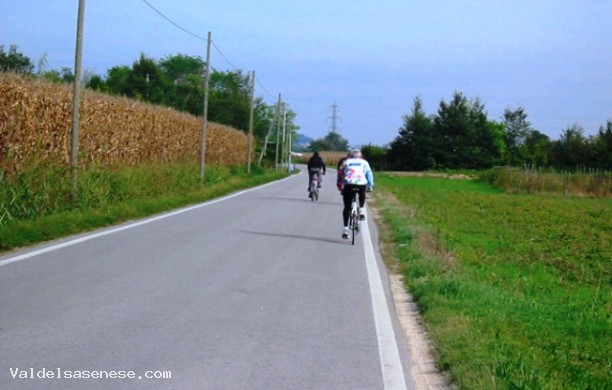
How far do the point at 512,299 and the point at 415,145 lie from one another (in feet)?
299

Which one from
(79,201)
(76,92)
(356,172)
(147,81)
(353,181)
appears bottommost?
(79,201)

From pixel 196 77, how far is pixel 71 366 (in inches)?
3630

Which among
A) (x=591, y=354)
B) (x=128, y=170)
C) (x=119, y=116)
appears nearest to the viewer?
(x=591, y=354)

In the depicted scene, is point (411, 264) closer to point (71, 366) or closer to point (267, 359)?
point (267, 359)

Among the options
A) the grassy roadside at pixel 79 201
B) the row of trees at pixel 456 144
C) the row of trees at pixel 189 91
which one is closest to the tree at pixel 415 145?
the row of trees at pixel 456 144

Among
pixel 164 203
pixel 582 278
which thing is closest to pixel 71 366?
pixel 582 278

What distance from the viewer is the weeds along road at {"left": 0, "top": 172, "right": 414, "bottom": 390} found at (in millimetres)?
6699

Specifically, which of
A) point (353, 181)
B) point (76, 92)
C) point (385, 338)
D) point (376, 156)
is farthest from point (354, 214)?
point (376, 156)

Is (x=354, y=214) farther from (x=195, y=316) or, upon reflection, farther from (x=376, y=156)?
(x=376, y=156)

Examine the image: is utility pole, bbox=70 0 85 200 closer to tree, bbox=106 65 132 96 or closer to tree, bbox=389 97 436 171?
tree, bbox=106 65 132 96

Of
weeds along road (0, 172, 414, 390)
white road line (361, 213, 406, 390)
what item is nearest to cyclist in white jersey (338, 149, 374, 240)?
weeds along road (0, 172, 414, 390)

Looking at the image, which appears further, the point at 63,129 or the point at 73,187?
the point at 63,129

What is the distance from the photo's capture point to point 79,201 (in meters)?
19.3

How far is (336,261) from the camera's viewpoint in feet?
45.8
